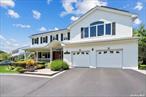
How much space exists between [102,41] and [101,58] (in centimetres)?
218

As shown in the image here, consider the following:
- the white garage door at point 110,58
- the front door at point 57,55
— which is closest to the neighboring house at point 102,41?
the white garage door at point 110,58

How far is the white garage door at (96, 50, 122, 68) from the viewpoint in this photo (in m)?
20.7

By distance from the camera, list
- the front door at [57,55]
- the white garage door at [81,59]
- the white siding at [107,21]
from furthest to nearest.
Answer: the front door at [57,55]
the white garage door at [81,59]
the white siding at [107,21]

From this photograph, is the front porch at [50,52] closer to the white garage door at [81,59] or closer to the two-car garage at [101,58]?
the white garage door at [81,59]

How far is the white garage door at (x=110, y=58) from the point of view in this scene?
20.7 metres

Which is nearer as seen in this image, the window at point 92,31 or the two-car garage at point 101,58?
the two-car garage at point 101,58

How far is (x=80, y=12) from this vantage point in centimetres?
2744

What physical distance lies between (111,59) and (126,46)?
2.45 metres

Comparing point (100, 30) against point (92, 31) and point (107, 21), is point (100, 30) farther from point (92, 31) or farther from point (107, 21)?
point (107, 21)

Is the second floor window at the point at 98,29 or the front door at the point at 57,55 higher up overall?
the second floor window at the point at 98,29

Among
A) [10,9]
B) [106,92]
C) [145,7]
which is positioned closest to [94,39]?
[145,7]

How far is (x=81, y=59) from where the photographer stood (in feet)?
80.1

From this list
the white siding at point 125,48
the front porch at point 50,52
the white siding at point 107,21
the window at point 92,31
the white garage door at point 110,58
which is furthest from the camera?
the front porch at point 50,52

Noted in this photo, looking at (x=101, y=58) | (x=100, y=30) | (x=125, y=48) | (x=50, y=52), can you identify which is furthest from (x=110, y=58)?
(x=50, y=52)
